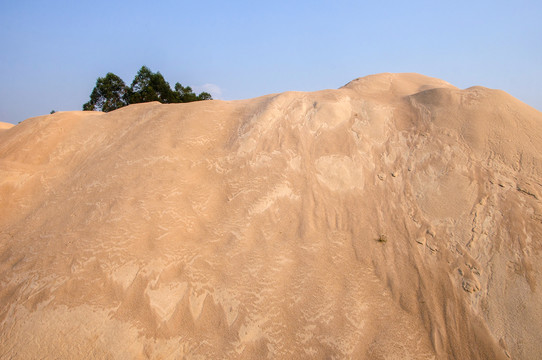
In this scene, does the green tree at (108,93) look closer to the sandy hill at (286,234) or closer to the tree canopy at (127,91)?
the tree canopy at (127,91)

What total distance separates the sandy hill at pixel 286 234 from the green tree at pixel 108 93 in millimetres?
16488

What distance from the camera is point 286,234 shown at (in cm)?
500

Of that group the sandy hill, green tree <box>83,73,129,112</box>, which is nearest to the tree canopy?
green tree <box>83,73,129,112</box>

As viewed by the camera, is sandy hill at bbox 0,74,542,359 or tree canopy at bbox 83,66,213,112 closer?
sandy hill at bbox 0,74,542,359

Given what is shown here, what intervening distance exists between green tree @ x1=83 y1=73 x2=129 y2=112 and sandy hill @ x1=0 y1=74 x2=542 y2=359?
16.5 metres

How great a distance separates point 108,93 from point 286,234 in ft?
72.5

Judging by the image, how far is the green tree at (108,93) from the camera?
2209cm

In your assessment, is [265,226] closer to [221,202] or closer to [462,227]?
[221,202]

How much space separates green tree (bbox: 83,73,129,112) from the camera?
22.1 metres

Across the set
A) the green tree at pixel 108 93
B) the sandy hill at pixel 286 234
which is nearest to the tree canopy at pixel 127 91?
the green tree at pixel 108 93

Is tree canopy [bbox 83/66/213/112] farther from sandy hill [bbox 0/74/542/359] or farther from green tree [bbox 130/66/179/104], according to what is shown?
sandy hill [bbox 0/74/542/359]

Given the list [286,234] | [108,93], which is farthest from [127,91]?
[286,234]

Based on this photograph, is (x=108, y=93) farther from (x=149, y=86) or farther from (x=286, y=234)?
(x=286, y=234)

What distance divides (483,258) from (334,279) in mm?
2142
